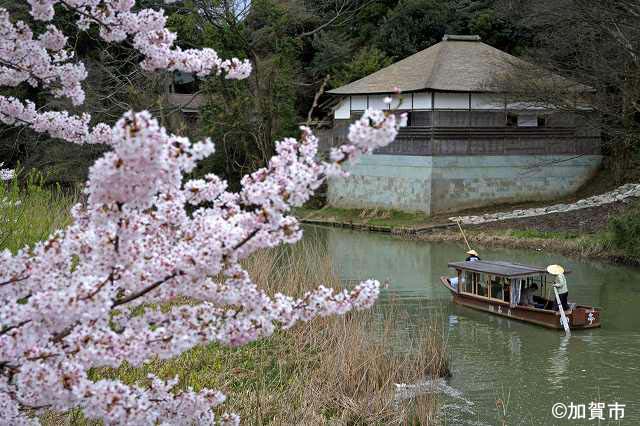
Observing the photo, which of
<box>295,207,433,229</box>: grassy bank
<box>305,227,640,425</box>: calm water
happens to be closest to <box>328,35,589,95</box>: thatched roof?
<box>295,207,433,229</box>: grassy bank

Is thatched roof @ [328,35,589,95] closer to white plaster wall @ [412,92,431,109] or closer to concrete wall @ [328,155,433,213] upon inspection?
white plaster wall @ [412,92,431,109]

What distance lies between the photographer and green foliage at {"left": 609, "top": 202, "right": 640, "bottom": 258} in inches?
589

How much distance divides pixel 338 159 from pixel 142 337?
82 cm

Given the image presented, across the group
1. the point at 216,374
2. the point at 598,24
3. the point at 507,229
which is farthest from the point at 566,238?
the point at 216,374

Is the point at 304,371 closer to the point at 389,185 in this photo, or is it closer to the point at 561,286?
Result: the point at 561,286

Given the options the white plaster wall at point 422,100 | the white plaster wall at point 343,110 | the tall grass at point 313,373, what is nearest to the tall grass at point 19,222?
the tall grass at point 313,373

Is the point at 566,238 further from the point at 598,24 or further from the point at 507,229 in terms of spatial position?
the point at 598,24

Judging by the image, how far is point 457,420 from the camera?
6590 mm

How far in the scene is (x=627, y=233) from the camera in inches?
599

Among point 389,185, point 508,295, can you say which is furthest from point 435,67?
point 508,295

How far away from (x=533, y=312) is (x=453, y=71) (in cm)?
1352

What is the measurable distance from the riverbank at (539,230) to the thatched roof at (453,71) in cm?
369

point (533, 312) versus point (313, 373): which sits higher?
point (313, 373)

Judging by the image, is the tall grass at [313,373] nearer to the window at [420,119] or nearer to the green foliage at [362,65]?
the window at [420,119]
